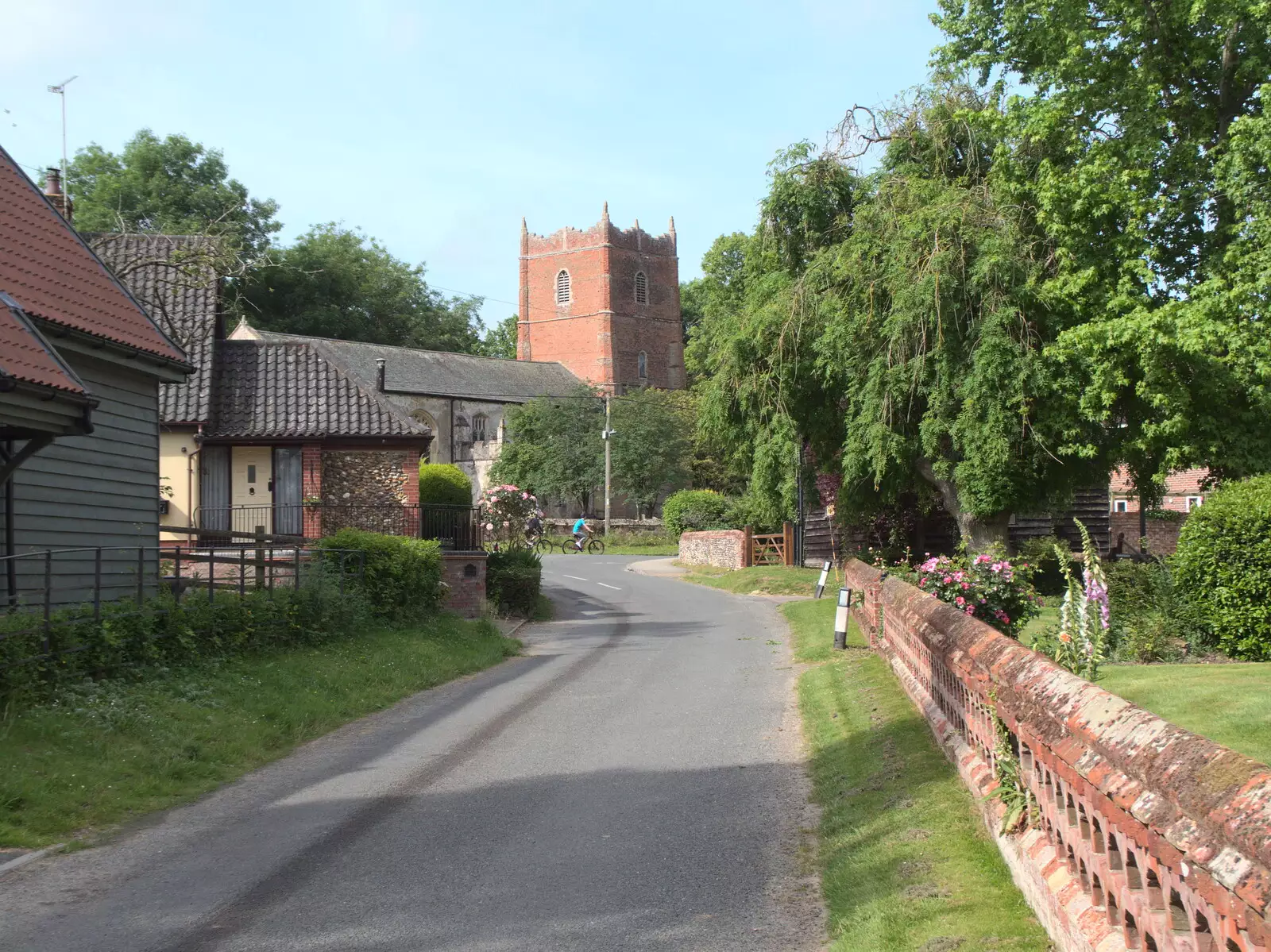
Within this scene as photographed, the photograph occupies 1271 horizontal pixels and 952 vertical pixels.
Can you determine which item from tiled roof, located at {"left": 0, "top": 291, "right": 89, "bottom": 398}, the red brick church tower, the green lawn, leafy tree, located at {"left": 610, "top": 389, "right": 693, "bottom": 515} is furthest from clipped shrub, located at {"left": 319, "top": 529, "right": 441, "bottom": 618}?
the red brick church tower

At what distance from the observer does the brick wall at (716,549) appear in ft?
132

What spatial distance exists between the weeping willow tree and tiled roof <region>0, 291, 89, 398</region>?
14894 mm

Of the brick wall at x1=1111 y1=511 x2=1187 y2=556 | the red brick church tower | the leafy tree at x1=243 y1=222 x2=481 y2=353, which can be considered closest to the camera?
the brick wall at x1=1111 y1=511 x2=1187 y2=556

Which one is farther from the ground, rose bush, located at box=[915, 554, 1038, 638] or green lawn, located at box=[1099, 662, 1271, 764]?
rose bush, located at box=[915, 554, 1038, 638]

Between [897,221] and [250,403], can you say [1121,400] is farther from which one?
[250,403]

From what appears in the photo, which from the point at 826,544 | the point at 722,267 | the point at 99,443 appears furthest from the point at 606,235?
the point at 99,443

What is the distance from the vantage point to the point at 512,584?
85.3ft

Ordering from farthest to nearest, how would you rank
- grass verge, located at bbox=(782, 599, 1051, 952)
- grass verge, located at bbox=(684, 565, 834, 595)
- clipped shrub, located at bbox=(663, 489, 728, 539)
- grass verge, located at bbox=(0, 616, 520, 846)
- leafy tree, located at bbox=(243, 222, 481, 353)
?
leafy tree, located at bbox=(243, 222, 481, 353)
clipped shrub, located at bbox=(663, 489, 728, 539)
grass verge, located at bbox=(684, 565, 834, 595)
grass verge, located at bbox=(0, 616, 520, 846)
grass verge, located at bbox=(782, 599, 1051, 952)

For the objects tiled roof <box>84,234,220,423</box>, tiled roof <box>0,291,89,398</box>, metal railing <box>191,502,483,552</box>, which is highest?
tiled roof <box>84,234,220,423</box>

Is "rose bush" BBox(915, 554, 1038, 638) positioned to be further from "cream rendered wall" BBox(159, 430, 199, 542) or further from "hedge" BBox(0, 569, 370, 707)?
"cream rendered wall" BBox(159, 430, 199, 542)

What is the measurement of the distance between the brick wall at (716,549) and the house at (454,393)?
90.9 ft

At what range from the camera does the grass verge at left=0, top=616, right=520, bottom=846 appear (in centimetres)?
827

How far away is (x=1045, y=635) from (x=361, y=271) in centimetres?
7263

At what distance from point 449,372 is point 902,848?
70.4 metres
